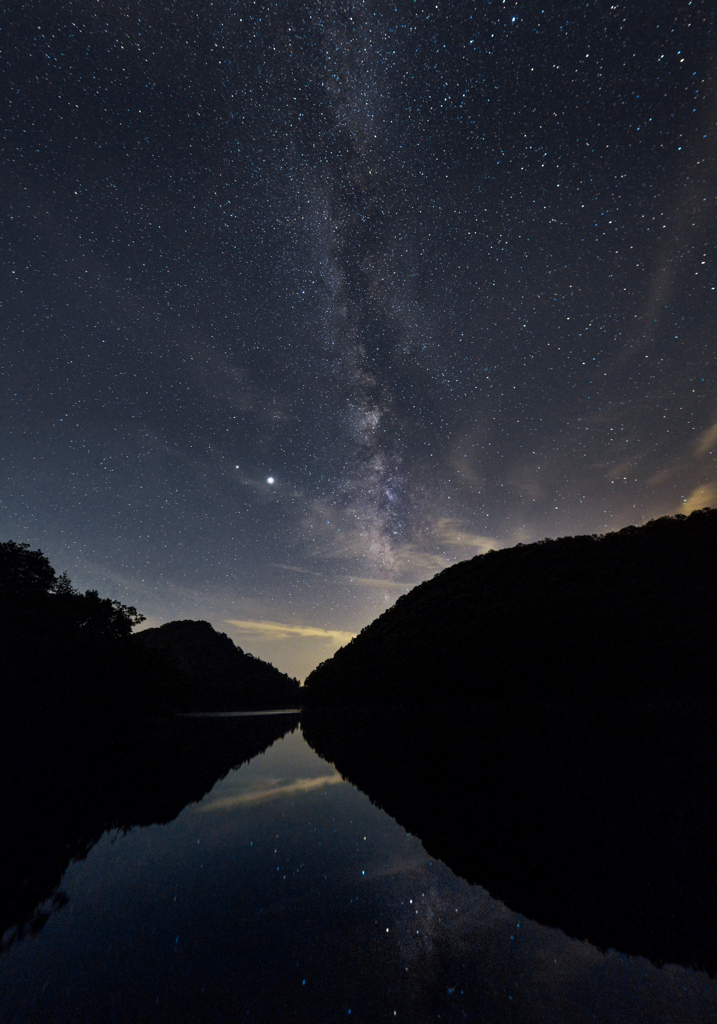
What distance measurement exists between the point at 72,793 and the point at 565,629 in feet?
155

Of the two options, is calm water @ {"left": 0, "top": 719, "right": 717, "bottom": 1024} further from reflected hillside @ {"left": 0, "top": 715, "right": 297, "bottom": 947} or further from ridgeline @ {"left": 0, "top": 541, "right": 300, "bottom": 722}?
ridgeline @ {"left": 0, "top": 541, "right": 300, "bottom": 722}

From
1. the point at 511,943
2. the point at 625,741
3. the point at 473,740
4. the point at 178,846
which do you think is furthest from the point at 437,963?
the point at 625,741

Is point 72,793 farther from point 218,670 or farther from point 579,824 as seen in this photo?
point 218,670

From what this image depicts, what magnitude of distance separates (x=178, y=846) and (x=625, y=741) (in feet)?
68.0

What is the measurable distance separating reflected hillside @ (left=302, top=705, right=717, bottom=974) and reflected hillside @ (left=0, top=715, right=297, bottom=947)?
5.30 metres

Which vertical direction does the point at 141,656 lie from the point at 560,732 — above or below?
above

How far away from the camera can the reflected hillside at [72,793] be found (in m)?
5.52

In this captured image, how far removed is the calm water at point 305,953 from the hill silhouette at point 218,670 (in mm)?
81708

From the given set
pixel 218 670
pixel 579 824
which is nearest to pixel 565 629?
pixel 579 824

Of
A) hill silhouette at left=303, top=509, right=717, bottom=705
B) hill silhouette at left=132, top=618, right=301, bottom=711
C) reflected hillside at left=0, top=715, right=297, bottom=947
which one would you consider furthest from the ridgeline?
hill silhouette at left=132, top=618, right=301, bottom=711

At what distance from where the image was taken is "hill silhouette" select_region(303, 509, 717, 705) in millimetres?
38781

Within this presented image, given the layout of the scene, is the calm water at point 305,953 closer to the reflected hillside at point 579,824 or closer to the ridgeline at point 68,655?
the reflected hillside at point 579,824

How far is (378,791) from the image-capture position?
10.6 metres

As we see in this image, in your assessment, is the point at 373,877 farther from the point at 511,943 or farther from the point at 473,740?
the point at 473,740
